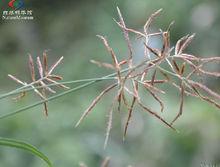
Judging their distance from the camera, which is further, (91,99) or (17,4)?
(91,99)

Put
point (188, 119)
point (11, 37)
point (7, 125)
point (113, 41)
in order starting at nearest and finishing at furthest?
point (7, 125) → point (188, 119) → point (113, 41) → point (11, 37)

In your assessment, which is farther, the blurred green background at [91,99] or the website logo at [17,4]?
the blurred green background at [91,99]

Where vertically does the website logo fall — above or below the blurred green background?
above

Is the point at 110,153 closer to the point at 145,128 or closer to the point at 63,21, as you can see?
the point at 145,128

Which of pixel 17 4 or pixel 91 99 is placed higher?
pixel 17 4

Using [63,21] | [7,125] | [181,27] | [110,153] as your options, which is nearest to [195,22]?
[181,27]

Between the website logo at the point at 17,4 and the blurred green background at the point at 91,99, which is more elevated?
the website logo at the point at 17,4

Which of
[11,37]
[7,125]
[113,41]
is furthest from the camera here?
[11,37]

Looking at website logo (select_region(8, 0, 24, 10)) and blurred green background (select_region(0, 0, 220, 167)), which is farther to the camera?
blurred green background (select_region(0, 0, 220, 167))
